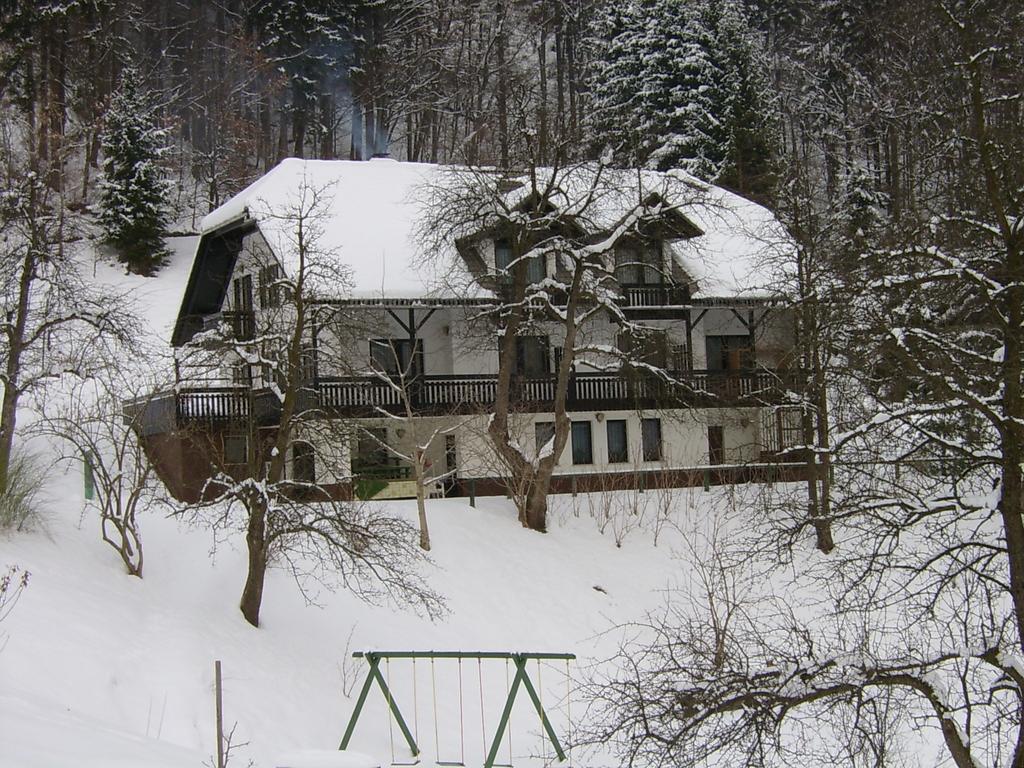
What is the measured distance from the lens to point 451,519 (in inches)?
1198

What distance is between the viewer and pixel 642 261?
37.9 m

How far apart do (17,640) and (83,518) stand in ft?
24.2

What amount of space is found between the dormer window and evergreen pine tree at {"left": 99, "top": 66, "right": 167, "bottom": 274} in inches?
791

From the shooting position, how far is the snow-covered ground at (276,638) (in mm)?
18406

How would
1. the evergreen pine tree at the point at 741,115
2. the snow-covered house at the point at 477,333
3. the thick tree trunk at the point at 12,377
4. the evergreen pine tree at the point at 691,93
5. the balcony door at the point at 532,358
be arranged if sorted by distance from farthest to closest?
the evergreen pine tree at the point at 691,93
the evergreen pine tree at the point at 741,115
the balcony door at the point at 532,358
the snow-covered house at the point at 477,333
the thick tree trunk at the point at 12,377

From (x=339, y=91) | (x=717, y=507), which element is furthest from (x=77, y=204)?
(x=717, y=507)

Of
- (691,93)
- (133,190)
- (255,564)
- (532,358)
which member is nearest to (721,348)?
(532,358)

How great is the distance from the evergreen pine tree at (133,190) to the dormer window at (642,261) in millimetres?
20100

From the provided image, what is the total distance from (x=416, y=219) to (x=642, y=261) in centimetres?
718

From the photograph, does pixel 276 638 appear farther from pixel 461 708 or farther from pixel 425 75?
pixel 425 75

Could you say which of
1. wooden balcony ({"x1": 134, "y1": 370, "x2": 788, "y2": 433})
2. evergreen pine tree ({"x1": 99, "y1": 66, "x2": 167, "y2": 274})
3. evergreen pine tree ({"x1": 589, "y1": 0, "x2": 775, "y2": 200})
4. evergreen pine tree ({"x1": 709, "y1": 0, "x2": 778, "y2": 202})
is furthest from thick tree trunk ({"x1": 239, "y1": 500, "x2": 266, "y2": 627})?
evergreen pine tree ({"x1": 709, "y1": 0, "x2": 778, "y2": 202})

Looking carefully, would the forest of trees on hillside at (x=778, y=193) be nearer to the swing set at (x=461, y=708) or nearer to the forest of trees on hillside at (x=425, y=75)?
the forest of trees on hillside at (x=425, y=75)

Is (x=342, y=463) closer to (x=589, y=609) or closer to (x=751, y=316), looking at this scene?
(x=589, y=609)

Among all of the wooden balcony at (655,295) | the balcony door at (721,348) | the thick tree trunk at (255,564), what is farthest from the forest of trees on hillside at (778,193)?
the thick tree trunk at (255,564)
